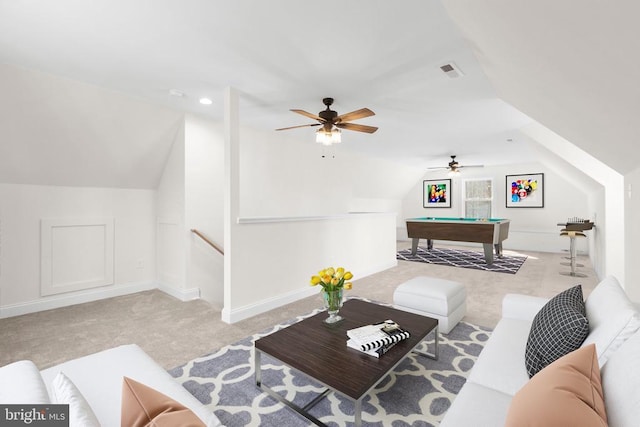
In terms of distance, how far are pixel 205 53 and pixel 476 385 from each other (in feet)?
9.42

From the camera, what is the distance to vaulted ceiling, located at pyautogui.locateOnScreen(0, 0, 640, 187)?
4.37 feet

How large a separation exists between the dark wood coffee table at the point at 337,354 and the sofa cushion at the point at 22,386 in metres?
1.04

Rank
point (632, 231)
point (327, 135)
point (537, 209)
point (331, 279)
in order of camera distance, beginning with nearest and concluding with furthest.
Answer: point (331, 279), point (632, 231), point (327, 135), point (537, 209)

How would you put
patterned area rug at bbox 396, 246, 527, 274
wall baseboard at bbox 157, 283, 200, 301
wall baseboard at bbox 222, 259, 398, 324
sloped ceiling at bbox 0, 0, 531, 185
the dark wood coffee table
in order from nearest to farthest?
1. the dark wood coffee table
2. sloped ceiling at bbox 0, 0, 531, 185
3. wall baseboard at bbox 222, 259, 398, 324
4. wall baseboard at bbox 157, 283, 200, 301
5. patterned area rug at bbox 396, 246, 527, 274

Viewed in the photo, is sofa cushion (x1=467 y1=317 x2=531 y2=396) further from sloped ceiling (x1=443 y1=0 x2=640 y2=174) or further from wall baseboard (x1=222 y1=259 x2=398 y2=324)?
wall baseboard (x1=222 y1=259 x2=398 y2=324)

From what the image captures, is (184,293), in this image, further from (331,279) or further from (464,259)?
(464,259)

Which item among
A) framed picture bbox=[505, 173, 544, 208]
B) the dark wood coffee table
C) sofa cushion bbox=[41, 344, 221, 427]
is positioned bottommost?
the dark wood coffee table

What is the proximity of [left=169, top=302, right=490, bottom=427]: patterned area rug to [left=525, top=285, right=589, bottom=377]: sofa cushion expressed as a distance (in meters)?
0.68

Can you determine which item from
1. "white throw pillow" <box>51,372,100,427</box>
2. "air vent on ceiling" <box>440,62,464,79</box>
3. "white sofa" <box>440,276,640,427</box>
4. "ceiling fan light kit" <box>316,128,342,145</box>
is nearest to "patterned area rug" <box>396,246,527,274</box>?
"air vent on ceiling" <box>440,62,464,79</box>

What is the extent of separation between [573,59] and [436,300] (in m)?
2.03

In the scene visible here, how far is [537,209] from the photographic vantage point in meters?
7.96

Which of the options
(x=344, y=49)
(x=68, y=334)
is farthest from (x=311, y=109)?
(x=68, y=334)

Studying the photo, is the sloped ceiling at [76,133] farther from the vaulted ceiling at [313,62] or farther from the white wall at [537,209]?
the white wall at [537,209]
